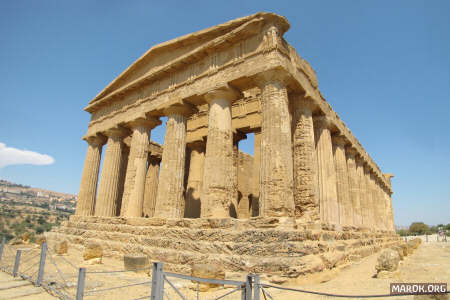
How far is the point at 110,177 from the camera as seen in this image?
15.7 meters

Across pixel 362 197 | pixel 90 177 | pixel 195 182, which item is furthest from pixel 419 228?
pixel 90 177

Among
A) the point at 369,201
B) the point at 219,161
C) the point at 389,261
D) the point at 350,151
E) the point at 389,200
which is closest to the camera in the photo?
the point at 389,261

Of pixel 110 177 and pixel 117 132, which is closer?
pixel 110 177

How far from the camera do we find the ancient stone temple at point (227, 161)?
27.1 ft

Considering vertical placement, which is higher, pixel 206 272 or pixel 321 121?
pixel 321 121

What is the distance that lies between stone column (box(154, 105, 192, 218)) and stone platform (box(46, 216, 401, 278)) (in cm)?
72

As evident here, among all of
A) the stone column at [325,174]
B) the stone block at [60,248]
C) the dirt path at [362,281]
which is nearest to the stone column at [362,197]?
the stone column at [325,174]

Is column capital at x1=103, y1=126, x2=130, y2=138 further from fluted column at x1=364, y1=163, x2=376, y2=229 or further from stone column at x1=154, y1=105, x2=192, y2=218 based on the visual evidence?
fluted column at x1=364, y1=163, x2=376, y2=229

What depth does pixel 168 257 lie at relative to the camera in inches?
353

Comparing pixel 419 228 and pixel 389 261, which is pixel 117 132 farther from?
pixel 419 228

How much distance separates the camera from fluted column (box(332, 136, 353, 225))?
14195mm

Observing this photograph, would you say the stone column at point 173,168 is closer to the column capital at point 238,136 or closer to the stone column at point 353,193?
the column capital at point 238,136

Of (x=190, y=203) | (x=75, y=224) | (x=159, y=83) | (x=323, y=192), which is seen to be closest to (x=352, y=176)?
(x=323, y=192)

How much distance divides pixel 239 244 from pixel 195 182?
878cm
